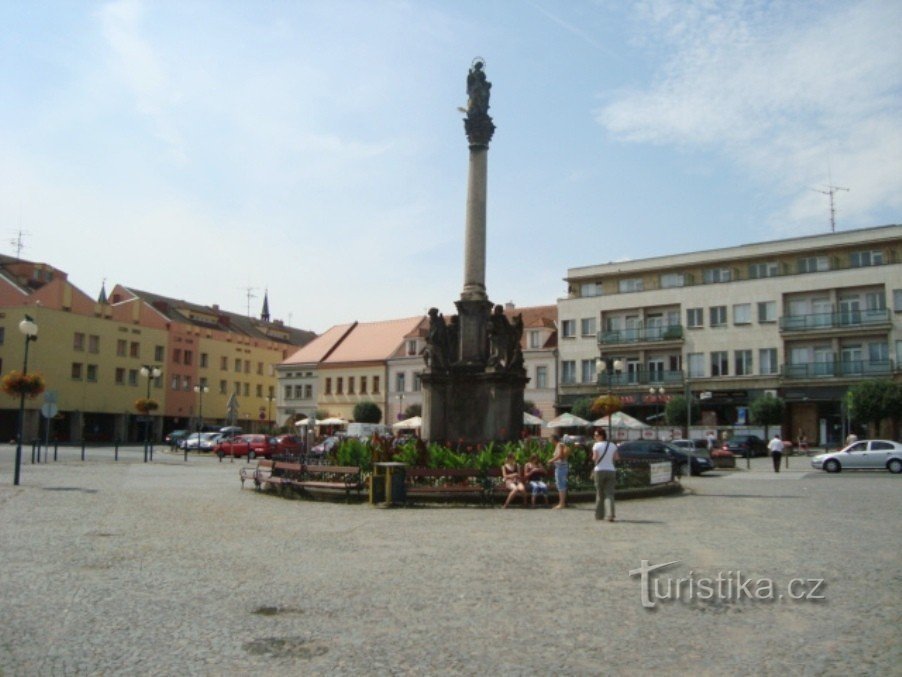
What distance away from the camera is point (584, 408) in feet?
192

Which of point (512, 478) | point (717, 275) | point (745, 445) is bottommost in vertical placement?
point (512, 478)

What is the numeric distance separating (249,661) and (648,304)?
59436mm

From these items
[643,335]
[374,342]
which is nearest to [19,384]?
[643,335]

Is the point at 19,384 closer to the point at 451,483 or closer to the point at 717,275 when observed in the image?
the point at 451,483

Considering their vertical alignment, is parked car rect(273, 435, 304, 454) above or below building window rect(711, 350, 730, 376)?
below

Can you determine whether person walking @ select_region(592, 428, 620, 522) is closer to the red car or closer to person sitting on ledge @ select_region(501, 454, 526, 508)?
person sitting on ledge @ select_region(501, 454, 526, 508)

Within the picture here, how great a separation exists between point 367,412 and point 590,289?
69.7 feet

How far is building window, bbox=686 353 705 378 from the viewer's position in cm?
6025

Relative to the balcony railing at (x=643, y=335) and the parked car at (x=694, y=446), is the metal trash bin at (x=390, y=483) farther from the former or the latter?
the balcony railing at (x=643, y=335)

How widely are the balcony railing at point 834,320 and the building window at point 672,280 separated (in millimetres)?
8066

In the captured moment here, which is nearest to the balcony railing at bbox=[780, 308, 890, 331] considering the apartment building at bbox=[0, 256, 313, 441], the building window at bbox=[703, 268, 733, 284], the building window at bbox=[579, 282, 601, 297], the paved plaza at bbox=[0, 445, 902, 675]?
the building window at bbox=[703, 268, 733, 284]

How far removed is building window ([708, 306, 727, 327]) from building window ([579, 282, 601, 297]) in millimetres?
9454

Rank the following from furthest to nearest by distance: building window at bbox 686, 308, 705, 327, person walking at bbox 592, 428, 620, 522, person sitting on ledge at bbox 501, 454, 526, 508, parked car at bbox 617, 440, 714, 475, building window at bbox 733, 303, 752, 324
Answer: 1. building window at bbox 686, 308, 705, 327
2. building window at bbox 733, 303, 752, 324
3. parked car at bbox 617, 440, 714, 475
4. person sitting on ledge at bbox 501, 454, 526, 508
5. person walking at bbox 592, 428, 620, 522

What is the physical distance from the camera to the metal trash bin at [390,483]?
18000 millimetres
